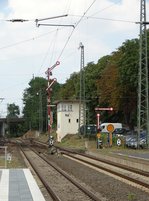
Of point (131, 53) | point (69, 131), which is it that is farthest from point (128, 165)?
point (69, 131)

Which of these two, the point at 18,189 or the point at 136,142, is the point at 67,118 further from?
the point at 18,189

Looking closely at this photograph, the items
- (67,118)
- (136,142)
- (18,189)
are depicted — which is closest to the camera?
(18,189)

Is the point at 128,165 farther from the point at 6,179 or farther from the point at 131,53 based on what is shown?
the point at 131,53

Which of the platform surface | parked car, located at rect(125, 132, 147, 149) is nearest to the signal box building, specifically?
parked car, located at rect(125, 132, 147, 149)

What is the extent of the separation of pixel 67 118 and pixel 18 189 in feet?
237

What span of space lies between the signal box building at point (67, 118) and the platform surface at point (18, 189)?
2572 inches

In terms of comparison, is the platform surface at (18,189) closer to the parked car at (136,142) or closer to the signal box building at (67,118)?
the parked car at (136,142)

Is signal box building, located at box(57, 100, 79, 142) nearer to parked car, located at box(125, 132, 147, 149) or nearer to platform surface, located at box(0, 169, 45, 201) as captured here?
parked car, located at box(125, 132, 147, 149)

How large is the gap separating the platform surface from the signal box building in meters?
65.3

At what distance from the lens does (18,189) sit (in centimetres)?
1680

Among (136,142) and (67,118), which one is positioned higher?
(67,118)

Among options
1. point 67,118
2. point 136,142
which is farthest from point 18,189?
point 67,118

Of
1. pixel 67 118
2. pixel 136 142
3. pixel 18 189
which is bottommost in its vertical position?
pixel 18 189

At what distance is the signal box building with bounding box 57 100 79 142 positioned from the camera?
288ft
